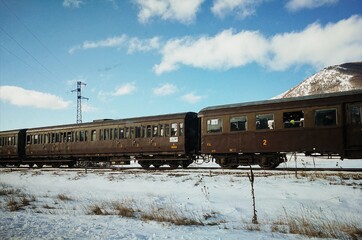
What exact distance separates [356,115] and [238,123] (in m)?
5.76

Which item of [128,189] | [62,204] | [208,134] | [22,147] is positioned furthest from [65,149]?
[62,204]

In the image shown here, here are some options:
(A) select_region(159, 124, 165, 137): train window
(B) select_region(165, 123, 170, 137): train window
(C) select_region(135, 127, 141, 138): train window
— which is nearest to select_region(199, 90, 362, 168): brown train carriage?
(B) select_region(165, 123, 170, 137): train window

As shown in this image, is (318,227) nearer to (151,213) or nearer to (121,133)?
(151,213)

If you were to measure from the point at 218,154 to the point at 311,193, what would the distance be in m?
8.85

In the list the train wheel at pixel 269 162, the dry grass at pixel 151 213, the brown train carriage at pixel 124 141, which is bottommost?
the dry grass at pixel 151 213

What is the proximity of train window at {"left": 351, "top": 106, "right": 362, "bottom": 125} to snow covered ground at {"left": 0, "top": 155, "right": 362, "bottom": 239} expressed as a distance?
9.27 ft

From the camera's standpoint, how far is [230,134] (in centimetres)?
1712

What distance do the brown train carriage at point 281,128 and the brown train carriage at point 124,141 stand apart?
164cm

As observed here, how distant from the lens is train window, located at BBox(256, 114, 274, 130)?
52.1 ft

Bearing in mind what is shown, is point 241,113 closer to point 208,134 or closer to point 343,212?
point 208,134

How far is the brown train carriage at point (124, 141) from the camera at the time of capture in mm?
19547

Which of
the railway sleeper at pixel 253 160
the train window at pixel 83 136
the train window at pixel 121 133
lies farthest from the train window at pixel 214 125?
the train window at pixel 83 136

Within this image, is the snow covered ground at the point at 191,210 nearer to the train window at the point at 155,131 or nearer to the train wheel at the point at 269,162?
the train wheel at the point at 269,162

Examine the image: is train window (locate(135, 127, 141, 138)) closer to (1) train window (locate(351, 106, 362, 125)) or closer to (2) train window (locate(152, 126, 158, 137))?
(2) train window (locate(152, 126, 158, 137))
